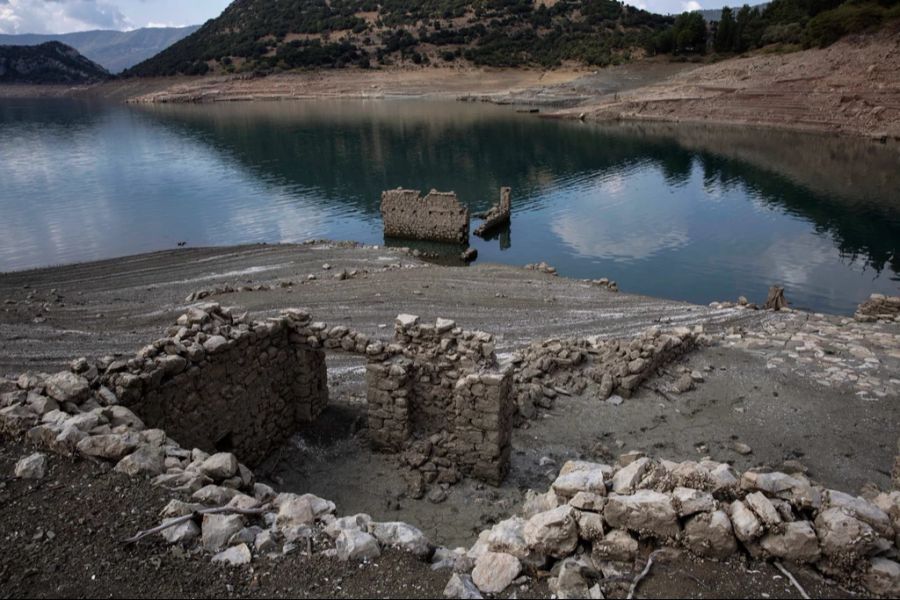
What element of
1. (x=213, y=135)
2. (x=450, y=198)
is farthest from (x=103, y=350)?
(x=213, y=135)

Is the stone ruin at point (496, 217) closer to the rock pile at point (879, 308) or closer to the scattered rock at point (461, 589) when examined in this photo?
the rock pile at point (879, 308)

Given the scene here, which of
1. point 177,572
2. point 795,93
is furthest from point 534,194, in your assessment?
point 177,572

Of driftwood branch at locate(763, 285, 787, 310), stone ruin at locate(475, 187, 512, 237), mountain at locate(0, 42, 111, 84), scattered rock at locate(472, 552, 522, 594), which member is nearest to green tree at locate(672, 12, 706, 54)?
stone ruin at locate(475, 187, 512, 237)

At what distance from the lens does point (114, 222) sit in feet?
126

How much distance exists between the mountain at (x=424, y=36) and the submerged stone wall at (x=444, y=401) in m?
113

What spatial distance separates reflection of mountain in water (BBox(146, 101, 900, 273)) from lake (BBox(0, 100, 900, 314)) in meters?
0.24

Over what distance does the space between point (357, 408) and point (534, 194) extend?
36.9 meters

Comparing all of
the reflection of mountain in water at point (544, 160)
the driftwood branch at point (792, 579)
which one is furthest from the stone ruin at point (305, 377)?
the reflection of mountain in water at point (544, 160)

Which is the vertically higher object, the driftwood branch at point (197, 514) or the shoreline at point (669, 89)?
the shoreline at point (669, 89)

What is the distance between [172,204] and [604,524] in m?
43.7

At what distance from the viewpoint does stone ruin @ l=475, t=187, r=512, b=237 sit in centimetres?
3591

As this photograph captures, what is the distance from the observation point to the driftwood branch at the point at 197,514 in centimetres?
573

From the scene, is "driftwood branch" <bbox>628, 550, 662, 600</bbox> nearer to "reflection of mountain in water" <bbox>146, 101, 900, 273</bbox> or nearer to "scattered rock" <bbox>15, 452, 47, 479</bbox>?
"scattered rock" <bbox>15, 452, 47, 479</bbox>

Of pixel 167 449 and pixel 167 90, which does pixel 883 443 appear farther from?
pixel 167 90
